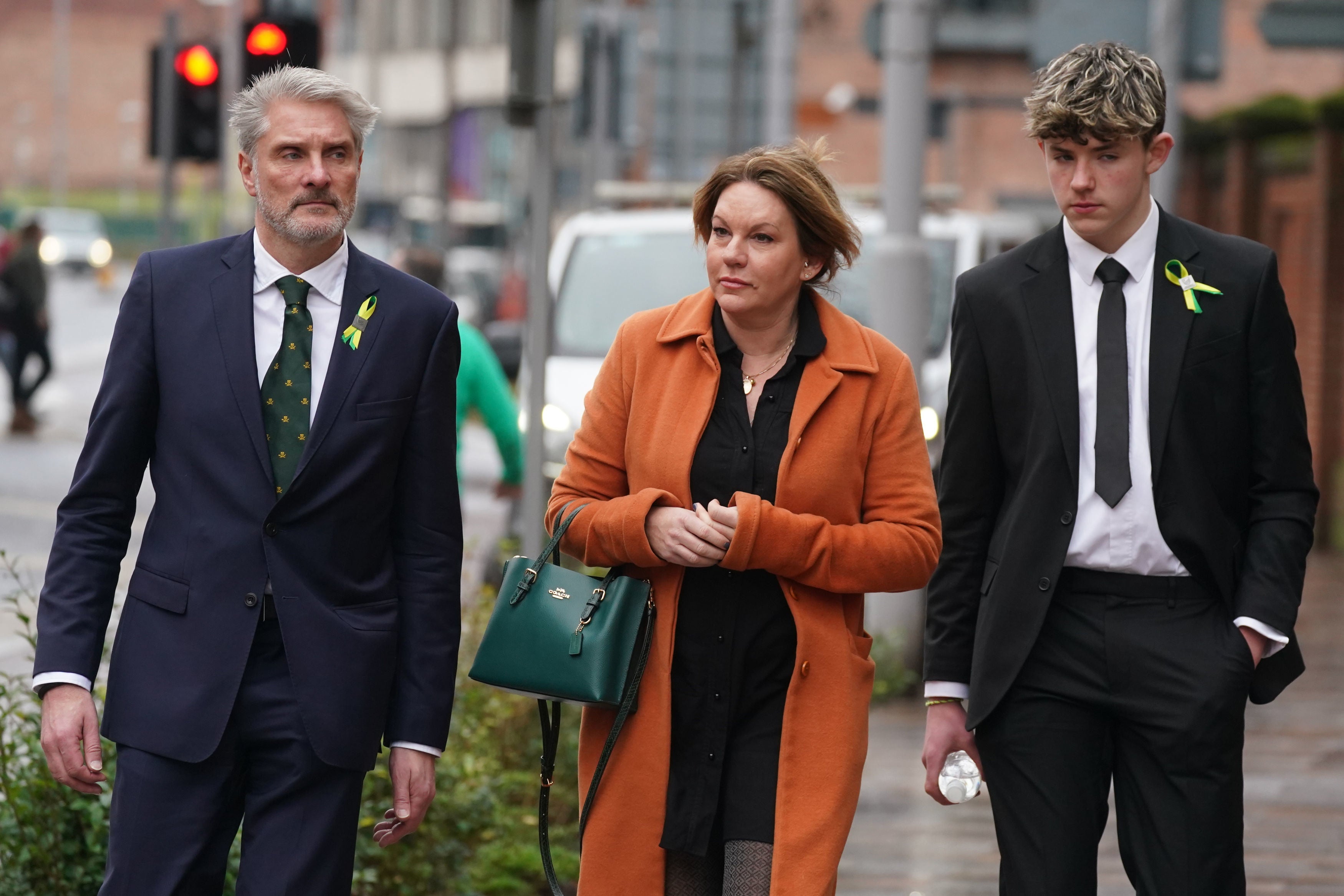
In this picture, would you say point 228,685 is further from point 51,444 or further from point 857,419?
point 51,444

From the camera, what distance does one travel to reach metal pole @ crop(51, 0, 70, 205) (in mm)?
93750

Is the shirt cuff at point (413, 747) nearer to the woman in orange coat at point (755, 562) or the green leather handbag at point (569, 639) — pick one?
the green leather handbag at point (569, 639)

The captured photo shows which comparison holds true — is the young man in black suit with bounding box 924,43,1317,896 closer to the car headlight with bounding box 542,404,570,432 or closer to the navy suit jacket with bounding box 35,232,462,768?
the navy suit jacket with bounding box 35,232,462,768

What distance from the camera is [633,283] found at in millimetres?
10891

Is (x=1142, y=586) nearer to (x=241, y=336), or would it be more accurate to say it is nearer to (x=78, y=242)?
(x=241, y=336)

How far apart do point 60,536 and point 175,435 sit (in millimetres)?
266

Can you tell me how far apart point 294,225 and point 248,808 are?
104cm

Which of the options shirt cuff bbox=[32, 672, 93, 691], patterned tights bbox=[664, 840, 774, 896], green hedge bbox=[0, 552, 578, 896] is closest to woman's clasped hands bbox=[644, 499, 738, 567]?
patterned tights bbox=[664, 840, 774, 896]

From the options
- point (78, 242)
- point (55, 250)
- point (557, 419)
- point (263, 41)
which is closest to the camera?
point (557, 419)

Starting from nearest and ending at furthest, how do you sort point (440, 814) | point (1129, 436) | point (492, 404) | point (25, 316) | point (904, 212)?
point (1129, 436), point (440, 814), point (492, 404), point (904, 212), point (25, 316)

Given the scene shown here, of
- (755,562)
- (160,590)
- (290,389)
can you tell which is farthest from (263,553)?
(755,562)

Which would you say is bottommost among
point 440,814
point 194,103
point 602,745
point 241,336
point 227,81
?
point 440,814

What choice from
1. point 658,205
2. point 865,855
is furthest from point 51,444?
point 865,855

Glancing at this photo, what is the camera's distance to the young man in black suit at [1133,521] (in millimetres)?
3477
